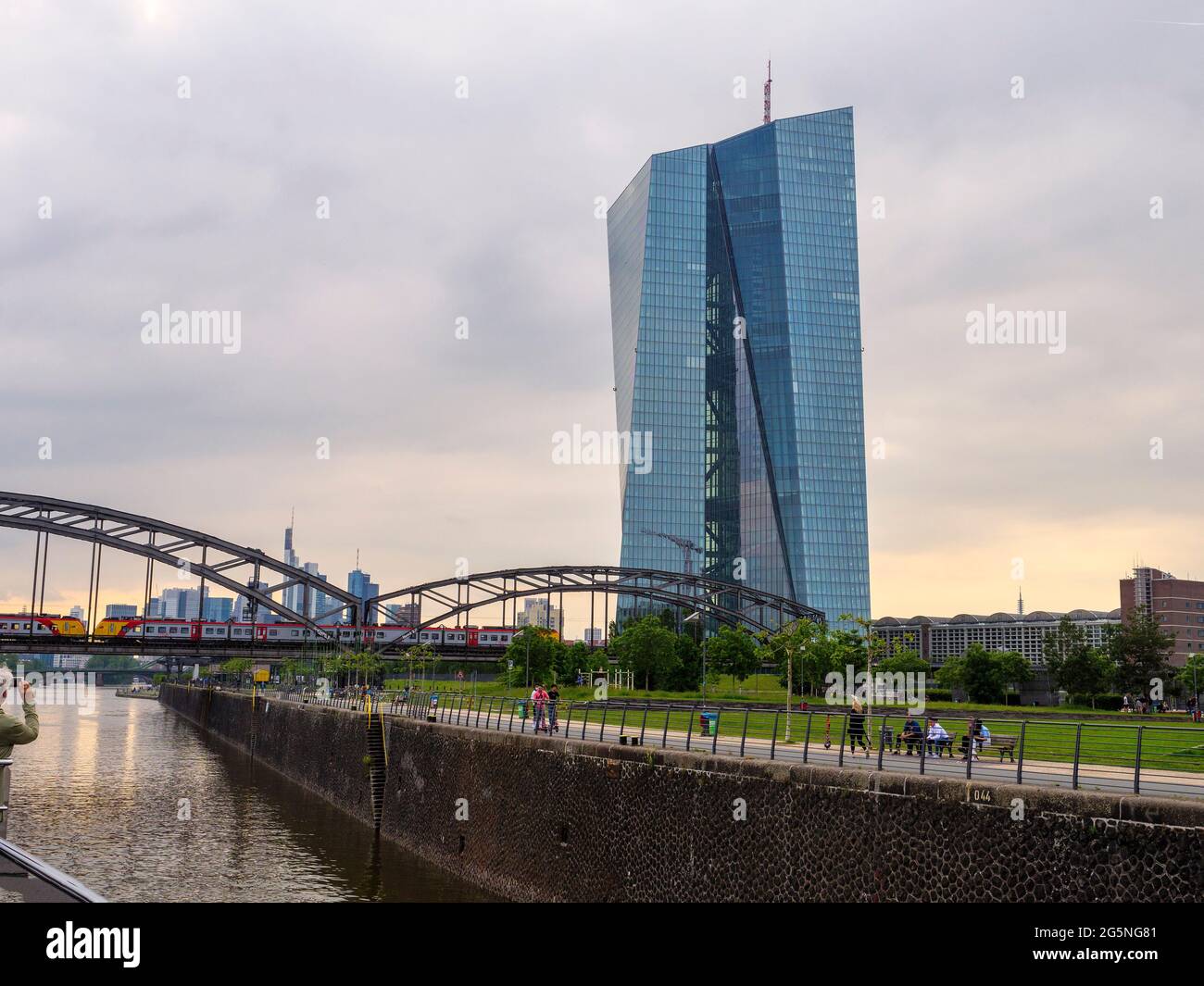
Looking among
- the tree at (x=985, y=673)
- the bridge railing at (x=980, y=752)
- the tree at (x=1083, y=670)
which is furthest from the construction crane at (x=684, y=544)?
the bridge railing at (x=980, y=752)

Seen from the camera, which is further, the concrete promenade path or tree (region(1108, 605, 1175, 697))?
tree (region(1108, 605, 1175, 697))

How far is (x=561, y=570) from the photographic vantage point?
145 metres

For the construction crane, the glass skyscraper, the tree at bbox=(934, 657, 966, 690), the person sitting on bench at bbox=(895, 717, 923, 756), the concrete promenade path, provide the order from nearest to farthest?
the concrete promenade path
the person sitting on bench at bbox=(895, 717, 923, 756)
the tree at bbox=(934, 657, 966, 690)
the glass skyscraper
the construction crane

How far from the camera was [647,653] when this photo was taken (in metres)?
111

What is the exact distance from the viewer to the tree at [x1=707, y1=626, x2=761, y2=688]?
111812 millimetres

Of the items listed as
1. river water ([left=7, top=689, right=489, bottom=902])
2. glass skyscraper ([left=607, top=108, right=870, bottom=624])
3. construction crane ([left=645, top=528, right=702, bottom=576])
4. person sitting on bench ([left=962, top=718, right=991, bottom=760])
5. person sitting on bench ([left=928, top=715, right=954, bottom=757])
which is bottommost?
river water ([left=7, top=689, right=489, bottom=902])

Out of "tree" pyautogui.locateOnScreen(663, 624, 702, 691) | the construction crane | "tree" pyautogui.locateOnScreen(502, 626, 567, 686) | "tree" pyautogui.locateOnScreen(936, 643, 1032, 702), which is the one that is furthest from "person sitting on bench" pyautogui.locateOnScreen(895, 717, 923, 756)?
the construction crane

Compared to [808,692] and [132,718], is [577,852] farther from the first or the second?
[132,718]

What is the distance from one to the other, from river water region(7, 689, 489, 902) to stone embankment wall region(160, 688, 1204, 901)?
6.87 ft

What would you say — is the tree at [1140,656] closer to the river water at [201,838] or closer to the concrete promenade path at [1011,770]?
the river water at [201,838]

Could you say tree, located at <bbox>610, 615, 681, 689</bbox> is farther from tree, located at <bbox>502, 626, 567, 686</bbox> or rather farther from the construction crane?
the construction crane

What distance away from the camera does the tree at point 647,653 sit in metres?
111
